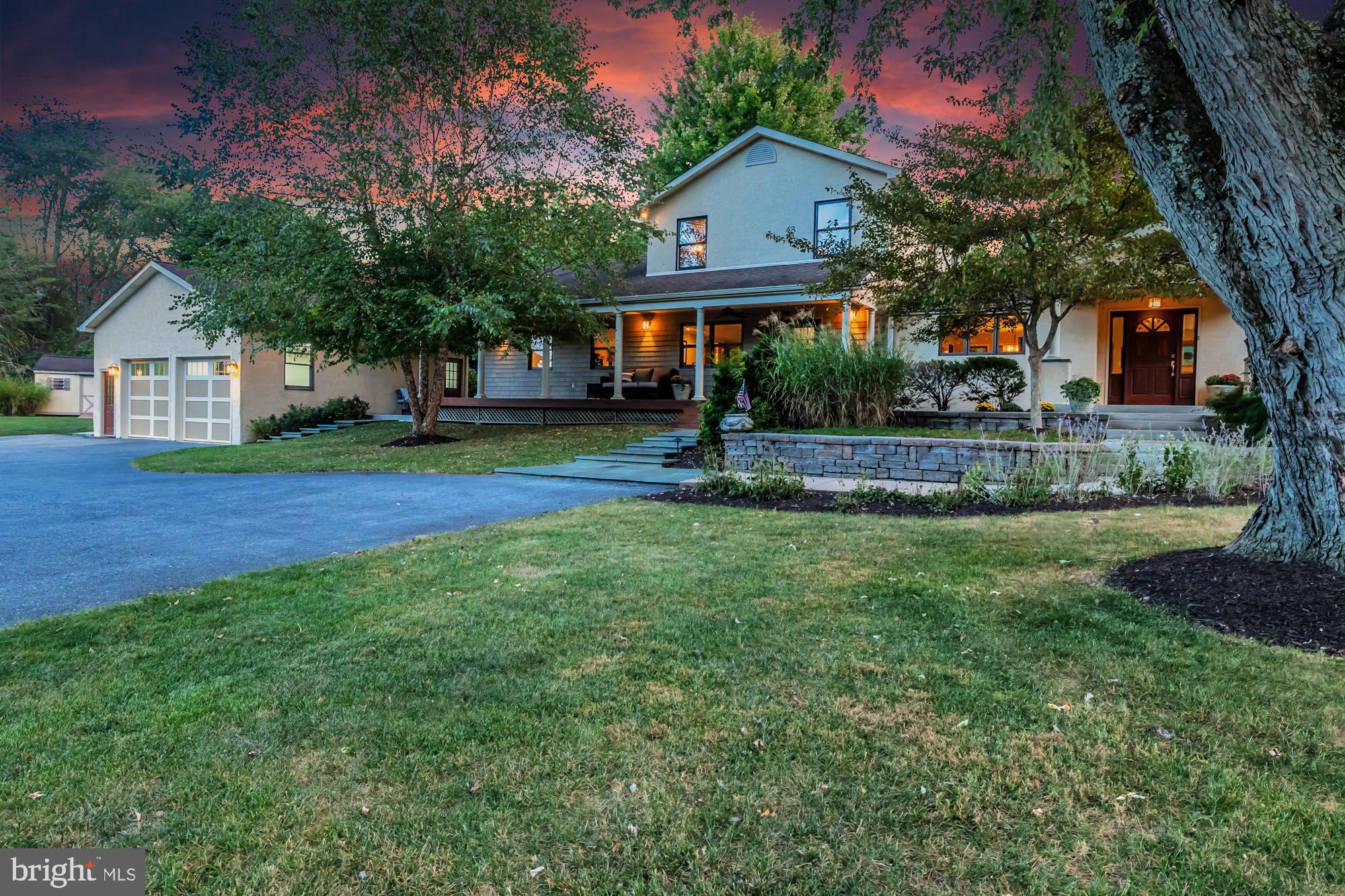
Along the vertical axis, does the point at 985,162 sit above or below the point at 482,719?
above

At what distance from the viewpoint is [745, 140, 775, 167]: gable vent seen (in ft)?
56.3

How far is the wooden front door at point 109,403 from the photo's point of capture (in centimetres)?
2286

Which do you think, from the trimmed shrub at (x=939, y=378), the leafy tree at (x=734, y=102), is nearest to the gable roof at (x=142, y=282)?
the leafy tree at (x=734, y=102)

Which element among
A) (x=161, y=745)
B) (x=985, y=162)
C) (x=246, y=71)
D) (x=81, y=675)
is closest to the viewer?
(x=161, y=745)

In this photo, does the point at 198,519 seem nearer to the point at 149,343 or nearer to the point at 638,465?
the point at 638,465

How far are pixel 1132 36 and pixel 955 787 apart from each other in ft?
14.4

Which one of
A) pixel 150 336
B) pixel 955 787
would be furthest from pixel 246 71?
pixel 955 787

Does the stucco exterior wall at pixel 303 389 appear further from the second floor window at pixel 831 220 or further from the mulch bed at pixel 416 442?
the second floor window at pixel 831 220

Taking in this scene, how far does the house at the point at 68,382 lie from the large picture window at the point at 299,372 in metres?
Answer: 20.2

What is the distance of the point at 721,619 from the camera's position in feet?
12.2

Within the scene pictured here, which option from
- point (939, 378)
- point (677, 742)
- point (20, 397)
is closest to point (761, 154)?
point (939, 378)

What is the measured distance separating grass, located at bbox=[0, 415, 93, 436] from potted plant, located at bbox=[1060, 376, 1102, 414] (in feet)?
96.7

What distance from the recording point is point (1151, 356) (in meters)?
15.1

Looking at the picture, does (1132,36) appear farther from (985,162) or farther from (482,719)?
(985,162)
